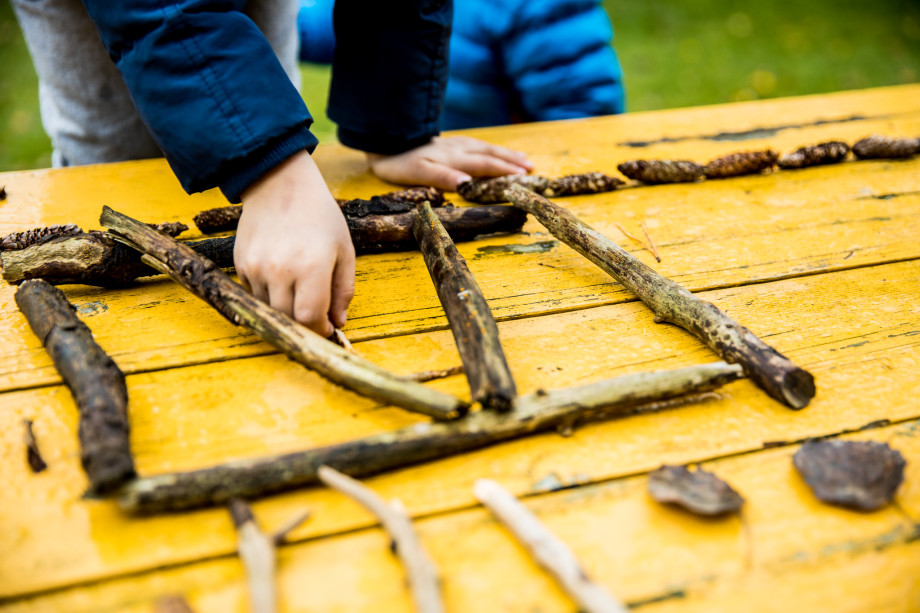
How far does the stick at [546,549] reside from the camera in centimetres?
71

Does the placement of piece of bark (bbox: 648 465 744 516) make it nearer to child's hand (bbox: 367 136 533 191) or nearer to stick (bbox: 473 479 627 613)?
stick (bbox: 473 479 627 613)

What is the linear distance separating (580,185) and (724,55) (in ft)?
20.1

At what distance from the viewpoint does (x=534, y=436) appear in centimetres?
96

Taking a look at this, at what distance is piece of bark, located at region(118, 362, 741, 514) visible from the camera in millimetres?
813

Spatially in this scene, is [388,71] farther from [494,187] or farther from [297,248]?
[297,248]

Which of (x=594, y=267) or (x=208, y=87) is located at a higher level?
(x=208, y=87)

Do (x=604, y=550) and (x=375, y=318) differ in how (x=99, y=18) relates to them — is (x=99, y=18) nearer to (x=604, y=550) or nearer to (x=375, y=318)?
(x=375, y=318)

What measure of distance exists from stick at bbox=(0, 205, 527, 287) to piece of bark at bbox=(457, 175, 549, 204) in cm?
31

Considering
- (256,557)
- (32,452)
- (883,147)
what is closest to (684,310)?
(256,557)

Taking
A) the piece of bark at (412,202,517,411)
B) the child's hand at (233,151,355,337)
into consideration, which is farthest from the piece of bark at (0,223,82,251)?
the piece of bark at (412,202,517,411)

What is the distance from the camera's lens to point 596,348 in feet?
3.78

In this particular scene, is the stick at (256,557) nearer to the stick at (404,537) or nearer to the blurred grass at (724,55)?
the stick at (404,537)

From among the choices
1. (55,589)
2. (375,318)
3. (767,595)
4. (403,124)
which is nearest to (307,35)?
(403,124)

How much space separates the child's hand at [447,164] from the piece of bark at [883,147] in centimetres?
106
